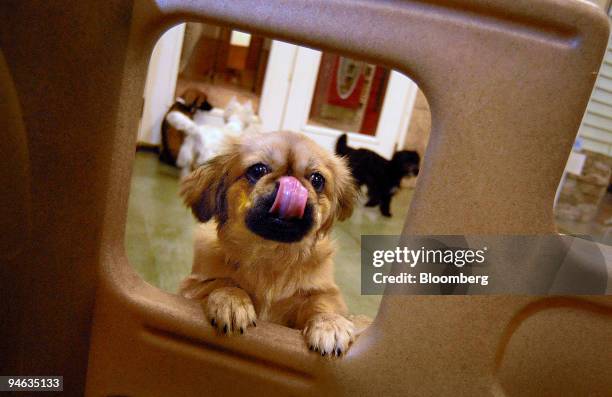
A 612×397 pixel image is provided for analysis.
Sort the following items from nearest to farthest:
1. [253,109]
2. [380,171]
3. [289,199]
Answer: [289,199] < [380,171] < [253,109]

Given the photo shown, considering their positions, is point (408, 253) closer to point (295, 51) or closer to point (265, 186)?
point (265, 186)

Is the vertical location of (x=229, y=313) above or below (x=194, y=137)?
above

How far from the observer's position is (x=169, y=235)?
2.07 meters

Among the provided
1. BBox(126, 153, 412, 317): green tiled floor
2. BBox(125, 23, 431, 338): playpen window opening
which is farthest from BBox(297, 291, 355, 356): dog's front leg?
BBox(125, 23, 431, 338): playpen window opening

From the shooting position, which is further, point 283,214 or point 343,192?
point 343,192

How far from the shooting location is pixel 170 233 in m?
2.09

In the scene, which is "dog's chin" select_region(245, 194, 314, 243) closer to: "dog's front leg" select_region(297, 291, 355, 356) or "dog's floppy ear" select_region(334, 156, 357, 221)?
"dog's front leg" select_region(297, 291, 355, 356)

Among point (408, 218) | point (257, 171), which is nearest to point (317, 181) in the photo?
point (257, 171)

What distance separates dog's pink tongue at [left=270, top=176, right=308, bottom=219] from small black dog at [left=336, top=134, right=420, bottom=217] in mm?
2280

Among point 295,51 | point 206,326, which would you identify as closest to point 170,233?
point 206,326

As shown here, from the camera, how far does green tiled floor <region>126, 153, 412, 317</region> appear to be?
1765 millimetres

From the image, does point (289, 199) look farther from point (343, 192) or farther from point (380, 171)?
point (380, 171)

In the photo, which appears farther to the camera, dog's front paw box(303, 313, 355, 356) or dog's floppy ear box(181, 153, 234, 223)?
dog's floppy ear box(181, 153, 234, 223)

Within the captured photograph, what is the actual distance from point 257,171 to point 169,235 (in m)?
1.01
